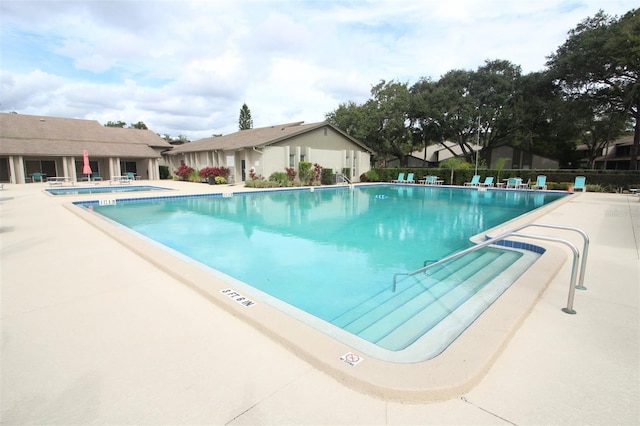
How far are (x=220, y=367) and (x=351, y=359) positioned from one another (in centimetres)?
101

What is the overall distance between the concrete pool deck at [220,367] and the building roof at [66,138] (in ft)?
85.7

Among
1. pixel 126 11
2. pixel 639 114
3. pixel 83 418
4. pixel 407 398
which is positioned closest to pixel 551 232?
pixel 407 398

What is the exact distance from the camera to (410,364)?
2447mm

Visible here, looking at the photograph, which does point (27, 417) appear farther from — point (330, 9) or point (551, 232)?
point (330, 9)

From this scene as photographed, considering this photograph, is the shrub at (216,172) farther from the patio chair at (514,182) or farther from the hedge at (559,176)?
the patio chair at (514,182)

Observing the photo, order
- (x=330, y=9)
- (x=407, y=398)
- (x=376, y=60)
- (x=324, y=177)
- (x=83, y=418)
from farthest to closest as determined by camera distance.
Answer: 1. (x=324, y=177)
2. (x=376, y=60)
3. (x=330, y=9)
4. (x=407, y=398)
5. (x=83, y=418)

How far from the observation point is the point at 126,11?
10.6 m

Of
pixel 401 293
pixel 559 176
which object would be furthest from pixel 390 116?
pixel 401 293

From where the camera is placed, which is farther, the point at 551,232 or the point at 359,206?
the point at 359,206

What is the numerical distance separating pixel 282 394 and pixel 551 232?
27.3ft

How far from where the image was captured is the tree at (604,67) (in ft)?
67.0

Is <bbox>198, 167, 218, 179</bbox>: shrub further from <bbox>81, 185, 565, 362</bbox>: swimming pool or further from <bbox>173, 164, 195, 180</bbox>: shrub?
<bbox>81, 185, 565, 362</bbox>: swimming pool

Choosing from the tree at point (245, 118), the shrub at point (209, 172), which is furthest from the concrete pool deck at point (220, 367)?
the tree at point (245, 118)

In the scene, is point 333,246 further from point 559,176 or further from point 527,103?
point 527,103
